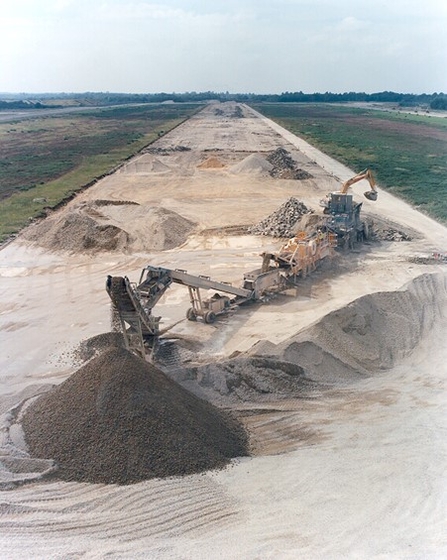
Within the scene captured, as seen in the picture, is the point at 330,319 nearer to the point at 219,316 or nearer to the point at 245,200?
the point at 219,316

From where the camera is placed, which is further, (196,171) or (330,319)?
(196,171)

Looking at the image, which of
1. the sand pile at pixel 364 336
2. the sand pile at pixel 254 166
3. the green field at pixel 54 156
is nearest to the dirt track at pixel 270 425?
the sand pile at pixel 364 336

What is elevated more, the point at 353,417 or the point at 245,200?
the point at 245,200

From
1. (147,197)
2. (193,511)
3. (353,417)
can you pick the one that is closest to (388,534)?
(193,511)

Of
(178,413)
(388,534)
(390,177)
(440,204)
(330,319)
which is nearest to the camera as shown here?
(388,534)

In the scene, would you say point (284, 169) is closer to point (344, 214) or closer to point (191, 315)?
point (344, 214)

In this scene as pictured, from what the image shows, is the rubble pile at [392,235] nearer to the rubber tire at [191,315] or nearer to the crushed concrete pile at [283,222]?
the crushed concrete pile at [283,222]

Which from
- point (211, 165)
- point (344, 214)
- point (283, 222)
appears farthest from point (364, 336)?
point (211, 165)
